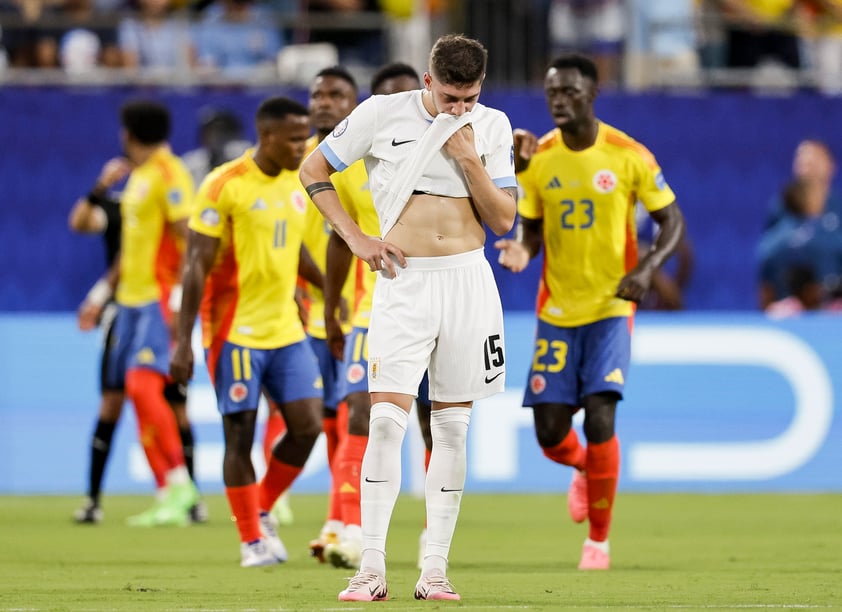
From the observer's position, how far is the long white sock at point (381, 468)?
270 inches

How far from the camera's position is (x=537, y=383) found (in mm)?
9148

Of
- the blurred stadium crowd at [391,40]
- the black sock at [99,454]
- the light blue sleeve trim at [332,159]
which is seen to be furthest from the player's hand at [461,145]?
the blurred stadium crowd at [391,40]

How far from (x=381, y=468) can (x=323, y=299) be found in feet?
11.2

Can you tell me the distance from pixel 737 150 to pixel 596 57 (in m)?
1.69

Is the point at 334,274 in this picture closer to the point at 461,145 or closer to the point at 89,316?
the point at 461,145

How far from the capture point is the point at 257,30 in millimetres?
15969

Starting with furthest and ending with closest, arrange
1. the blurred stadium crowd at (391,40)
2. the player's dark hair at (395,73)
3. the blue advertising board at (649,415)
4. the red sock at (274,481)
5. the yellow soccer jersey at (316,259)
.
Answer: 1. the blurred stadium crowd at (391,40)
2. the blue advertising board at (649,415)
3. the yellow soccer jersey at (316,259)
4. the red sock at (274,481)
5. the player's dark hair at (395,73)

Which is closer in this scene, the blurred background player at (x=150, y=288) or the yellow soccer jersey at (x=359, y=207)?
the yellow soccer jersey at (x=359, y=207)

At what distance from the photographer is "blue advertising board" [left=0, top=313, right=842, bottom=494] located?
543 inches

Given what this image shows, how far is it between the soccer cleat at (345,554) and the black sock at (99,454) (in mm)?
3753

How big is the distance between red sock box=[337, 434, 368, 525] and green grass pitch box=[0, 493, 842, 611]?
0.33 metres

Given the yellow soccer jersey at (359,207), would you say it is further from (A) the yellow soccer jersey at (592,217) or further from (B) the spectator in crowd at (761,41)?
(B) the spectator in crowd at (761,41)

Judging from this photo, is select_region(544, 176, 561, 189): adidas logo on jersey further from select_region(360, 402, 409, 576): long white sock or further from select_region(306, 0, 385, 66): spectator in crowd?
select_region(306, 0, 385, 66): spectator in crowd

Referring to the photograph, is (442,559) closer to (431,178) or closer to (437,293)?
(437,293)
